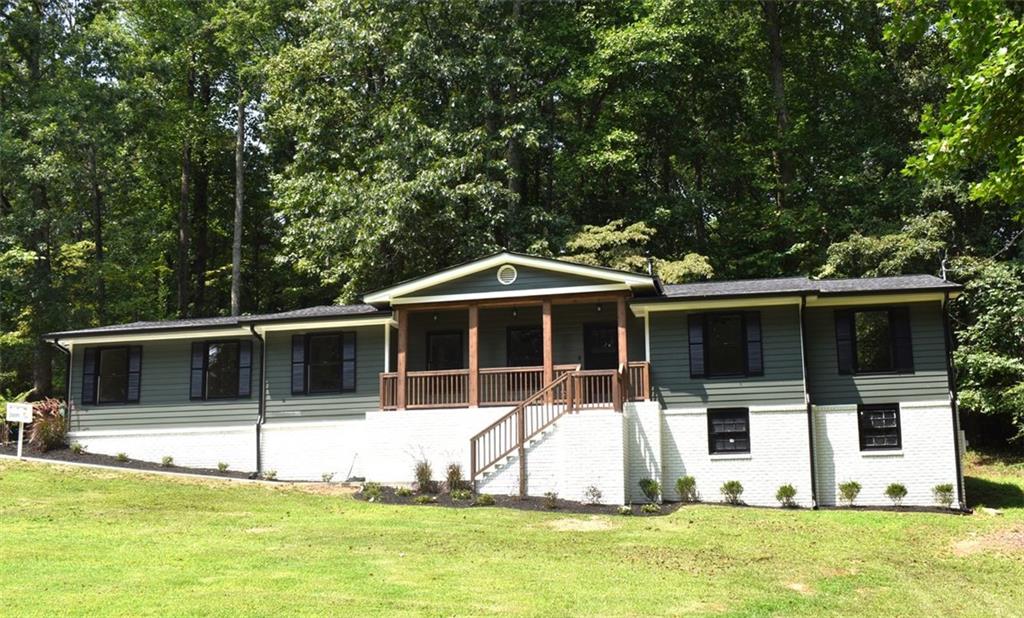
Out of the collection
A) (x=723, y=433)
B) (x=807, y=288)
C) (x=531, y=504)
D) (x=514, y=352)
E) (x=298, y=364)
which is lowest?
(x=531, y=504)

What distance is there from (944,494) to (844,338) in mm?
3867

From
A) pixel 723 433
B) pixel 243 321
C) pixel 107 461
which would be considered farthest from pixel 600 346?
pixel 107 461

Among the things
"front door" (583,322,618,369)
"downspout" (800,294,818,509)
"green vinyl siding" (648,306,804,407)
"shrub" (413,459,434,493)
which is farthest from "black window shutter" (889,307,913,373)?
"shrub" (413,459,434,493)

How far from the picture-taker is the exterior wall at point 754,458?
21.2m

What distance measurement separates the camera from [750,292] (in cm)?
2150

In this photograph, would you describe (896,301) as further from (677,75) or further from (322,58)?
(322,58)

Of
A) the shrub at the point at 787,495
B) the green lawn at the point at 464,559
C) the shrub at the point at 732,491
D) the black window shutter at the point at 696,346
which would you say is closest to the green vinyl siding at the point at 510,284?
the black window shutter at the point at 696,346

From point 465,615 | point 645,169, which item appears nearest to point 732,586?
point 465,615

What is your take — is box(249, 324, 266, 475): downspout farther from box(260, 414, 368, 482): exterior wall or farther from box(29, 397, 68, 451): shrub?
box(29, 397, 68, 451): shrub

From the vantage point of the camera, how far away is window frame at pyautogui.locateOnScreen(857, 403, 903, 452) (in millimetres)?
21281

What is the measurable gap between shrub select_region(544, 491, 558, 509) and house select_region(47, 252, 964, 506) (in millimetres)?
224

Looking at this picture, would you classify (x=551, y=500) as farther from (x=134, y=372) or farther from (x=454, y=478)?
(x=134, y=372)

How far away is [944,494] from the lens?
2064 cm

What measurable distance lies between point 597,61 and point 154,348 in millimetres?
17844
